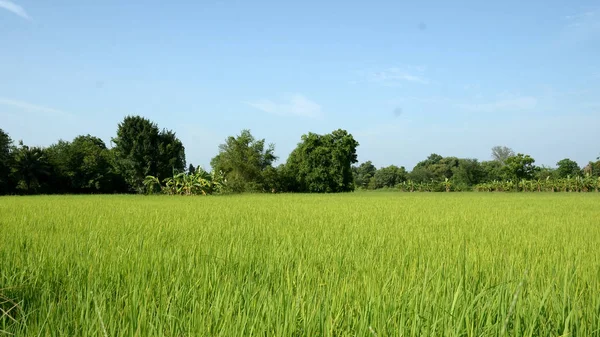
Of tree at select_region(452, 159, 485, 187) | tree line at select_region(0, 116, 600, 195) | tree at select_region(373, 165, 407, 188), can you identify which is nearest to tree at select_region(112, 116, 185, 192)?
tree line at select_region(0, 116, 600, 195)

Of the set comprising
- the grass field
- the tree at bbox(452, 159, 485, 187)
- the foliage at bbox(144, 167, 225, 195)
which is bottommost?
the grass field

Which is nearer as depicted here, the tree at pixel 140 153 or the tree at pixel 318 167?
the tree at pixel 140 153

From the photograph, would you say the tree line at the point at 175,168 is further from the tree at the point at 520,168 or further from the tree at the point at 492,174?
the tree at the point at 492,174

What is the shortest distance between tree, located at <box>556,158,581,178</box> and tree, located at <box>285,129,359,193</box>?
26859mm

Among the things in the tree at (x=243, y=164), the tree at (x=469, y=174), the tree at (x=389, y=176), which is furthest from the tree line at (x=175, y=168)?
the tree at (x=389, y=176)

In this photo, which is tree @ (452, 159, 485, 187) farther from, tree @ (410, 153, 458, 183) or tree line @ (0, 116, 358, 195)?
tree line @ (0, 116, 358, 195)

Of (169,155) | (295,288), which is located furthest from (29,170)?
(295,288)

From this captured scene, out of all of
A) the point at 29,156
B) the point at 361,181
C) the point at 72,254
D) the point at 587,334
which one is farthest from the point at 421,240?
the point at 361,181

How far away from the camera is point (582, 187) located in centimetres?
3678

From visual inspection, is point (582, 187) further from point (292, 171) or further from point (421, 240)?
point (421, 240)

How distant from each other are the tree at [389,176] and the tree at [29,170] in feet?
145

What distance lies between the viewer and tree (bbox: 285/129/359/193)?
1463 inches

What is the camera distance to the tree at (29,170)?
27156 millimetres

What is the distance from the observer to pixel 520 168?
4562 cm
